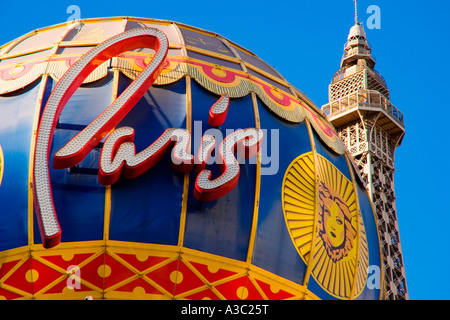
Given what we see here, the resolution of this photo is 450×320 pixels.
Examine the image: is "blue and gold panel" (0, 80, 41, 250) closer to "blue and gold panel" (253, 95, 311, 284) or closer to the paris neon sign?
the paris neon sign

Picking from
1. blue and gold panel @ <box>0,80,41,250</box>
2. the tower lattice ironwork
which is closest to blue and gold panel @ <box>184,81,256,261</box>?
blue and gold panel @ <box>0,80,41,250</box>

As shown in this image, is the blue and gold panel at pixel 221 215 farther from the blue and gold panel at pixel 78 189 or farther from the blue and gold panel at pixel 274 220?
the blue and gold panel at pixel 78 189

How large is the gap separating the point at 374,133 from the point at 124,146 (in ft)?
135

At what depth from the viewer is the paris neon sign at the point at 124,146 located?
19594 millimetres

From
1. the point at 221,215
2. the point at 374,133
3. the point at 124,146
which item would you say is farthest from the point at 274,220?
the point at 374,133

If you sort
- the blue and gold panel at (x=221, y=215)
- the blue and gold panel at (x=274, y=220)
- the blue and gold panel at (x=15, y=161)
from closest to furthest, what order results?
the blue and gold panel at (x=15, y=161) < the blue and gold panel at (x=221, y=215) < the blue and gold panel at (x=274, y=220)

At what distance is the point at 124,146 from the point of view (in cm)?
2009

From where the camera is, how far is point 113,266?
19453mm

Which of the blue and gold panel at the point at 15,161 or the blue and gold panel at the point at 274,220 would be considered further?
the blue and gold panel at the point at 274,220

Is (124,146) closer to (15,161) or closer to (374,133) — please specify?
(15,161)

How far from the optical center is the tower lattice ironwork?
187 feet

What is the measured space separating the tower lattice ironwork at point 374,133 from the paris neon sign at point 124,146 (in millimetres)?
36254

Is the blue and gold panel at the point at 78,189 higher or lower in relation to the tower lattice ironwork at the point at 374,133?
lower

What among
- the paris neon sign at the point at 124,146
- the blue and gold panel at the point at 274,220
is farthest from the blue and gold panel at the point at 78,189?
the blue and gold panel at the point at 274,220
